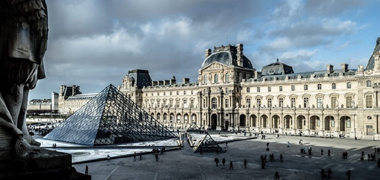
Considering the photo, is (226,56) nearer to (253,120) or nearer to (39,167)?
(253,120)

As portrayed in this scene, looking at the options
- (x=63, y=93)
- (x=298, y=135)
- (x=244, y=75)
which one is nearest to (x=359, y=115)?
(x=298, y=135)

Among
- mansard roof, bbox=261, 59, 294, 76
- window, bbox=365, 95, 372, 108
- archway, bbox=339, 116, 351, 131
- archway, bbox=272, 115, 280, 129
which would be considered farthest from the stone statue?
mansard roof, bbox=261, 59, 294, 76

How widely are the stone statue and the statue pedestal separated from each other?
14cm

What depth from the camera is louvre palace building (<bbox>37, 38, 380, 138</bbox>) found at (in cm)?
4456

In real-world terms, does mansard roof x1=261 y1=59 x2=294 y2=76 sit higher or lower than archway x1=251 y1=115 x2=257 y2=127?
higher

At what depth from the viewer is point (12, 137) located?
4.12m

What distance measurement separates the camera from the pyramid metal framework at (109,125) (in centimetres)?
3584

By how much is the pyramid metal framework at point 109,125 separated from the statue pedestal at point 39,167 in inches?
1175

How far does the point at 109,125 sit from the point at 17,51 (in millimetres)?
34509

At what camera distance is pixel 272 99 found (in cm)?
5647

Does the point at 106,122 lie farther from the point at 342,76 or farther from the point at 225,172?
the point at 342,76

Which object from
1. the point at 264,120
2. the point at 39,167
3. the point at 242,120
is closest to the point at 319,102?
the point at 264,120

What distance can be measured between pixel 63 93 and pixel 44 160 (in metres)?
143

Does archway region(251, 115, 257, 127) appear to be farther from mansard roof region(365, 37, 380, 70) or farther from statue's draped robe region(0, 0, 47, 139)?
statue's draped robe region(0, 0, 47, 139)
